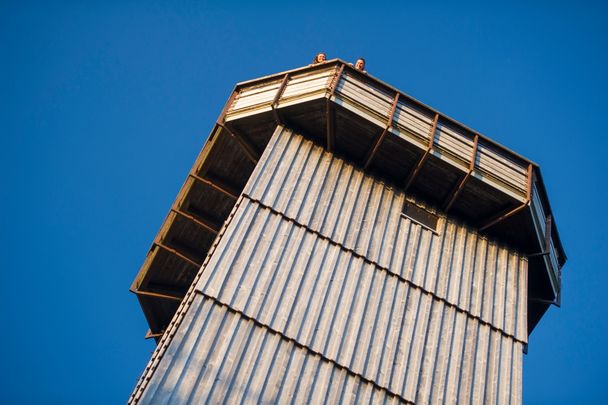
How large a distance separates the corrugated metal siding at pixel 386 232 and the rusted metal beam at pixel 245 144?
1.64 metres

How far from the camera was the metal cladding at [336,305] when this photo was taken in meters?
15.5

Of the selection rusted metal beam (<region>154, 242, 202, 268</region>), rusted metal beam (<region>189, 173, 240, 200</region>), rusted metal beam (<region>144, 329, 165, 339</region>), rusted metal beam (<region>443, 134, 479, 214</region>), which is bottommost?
rusted metal beam (<region>144, 329, 165, 339</region>)

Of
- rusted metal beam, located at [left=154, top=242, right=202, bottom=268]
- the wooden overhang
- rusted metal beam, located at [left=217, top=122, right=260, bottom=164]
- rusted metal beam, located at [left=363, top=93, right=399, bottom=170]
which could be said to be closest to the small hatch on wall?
the wooden overhang

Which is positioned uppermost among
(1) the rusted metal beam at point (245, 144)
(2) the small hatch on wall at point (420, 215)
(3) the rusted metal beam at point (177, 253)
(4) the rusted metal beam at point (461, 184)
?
(4) the rusted metal beam at point (461, 184)

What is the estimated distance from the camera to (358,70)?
20.6 m

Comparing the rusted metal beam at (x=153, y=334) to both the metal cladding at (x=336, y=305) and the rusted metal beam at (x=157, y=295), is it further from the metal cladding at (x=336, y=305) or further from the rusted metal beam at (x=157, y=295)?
the metal cladding at (x=336, y=305)

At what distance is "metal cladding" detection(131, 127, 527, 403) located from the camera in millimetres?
15484

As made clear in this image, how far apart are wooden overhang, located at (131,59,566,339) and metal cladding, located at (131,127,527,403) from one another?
21.9 inches

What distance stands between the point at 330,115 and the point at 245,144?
117 inches

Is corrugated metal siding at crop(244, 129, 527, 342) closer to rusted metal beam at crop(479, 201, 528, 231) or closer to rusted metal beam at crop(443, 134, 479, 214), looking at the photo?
rusted metal beam at crop(479, 201, 528, 231)

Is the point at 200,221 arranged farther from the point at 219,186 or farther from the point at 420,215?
the point at 420,215

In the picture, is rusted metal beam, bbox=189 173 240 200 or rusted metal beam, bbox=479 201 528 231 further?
rusted metal beam, bbox=189 173 240 200

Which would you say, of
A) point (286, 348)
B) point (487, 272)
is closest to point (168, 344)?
point (286, 348)

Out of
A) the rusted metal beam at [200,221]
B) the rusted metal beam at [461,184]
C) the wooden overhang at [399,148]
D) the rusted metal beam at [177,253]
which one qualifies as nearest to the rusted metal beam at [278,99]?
the wooden overhang at [399,148]
